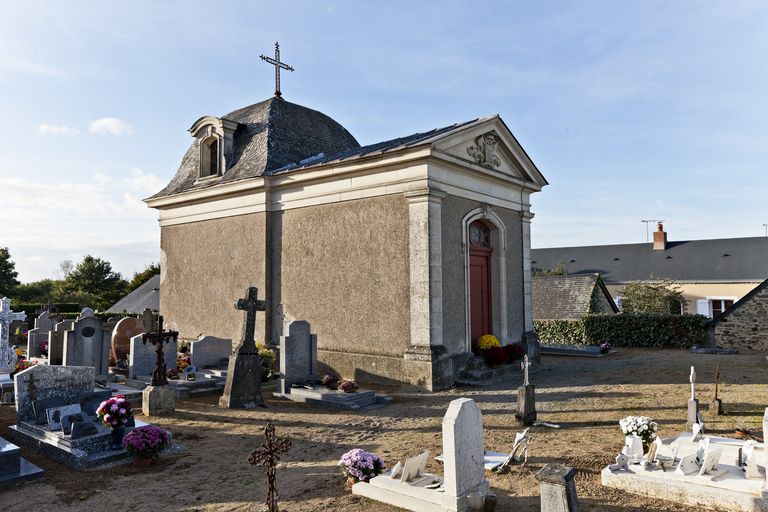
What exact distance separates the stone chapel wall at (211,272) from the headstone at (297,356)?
138 inches

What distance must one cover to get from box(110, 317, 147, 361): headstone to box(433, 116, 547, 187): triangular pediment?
34.8 ft

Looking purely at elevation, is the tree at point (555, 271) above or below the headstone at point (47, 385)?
above

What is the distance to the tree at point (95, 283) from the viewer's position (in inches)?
1768

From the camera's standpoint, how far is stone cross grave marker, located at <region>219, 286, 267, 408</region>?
1058 centimetres

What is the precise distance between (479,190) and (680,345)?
11.4 meters

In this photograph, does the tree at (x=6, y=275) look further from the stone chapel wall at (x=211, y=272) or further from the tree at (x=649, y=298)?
the tree at (x=649, y=298)

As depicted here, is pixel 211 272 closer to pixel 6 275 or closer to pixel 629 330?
pixel 629 330

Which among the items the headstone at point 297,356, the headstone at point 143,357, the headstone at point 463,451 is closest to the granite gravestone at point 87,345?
the headstone at point 143,357

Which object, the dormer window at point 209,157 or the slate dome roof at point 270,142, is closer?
the slate dome roof at point 270,142

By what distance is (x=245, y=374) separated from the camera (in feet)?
35.2

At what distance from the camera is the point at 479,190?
14.1 metres

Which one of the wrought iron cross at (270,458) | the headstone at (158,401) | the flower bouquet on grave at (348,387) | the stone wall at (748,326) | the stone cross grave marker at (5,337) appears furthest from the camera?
the stone wall at (748,326)

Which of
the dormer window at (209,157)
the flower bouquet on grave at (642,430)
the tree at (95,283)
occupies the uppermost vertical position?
the dormer window at (209,157)

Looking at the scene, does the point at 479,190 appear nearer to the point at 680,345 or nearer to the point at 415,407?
the point at 415,407
